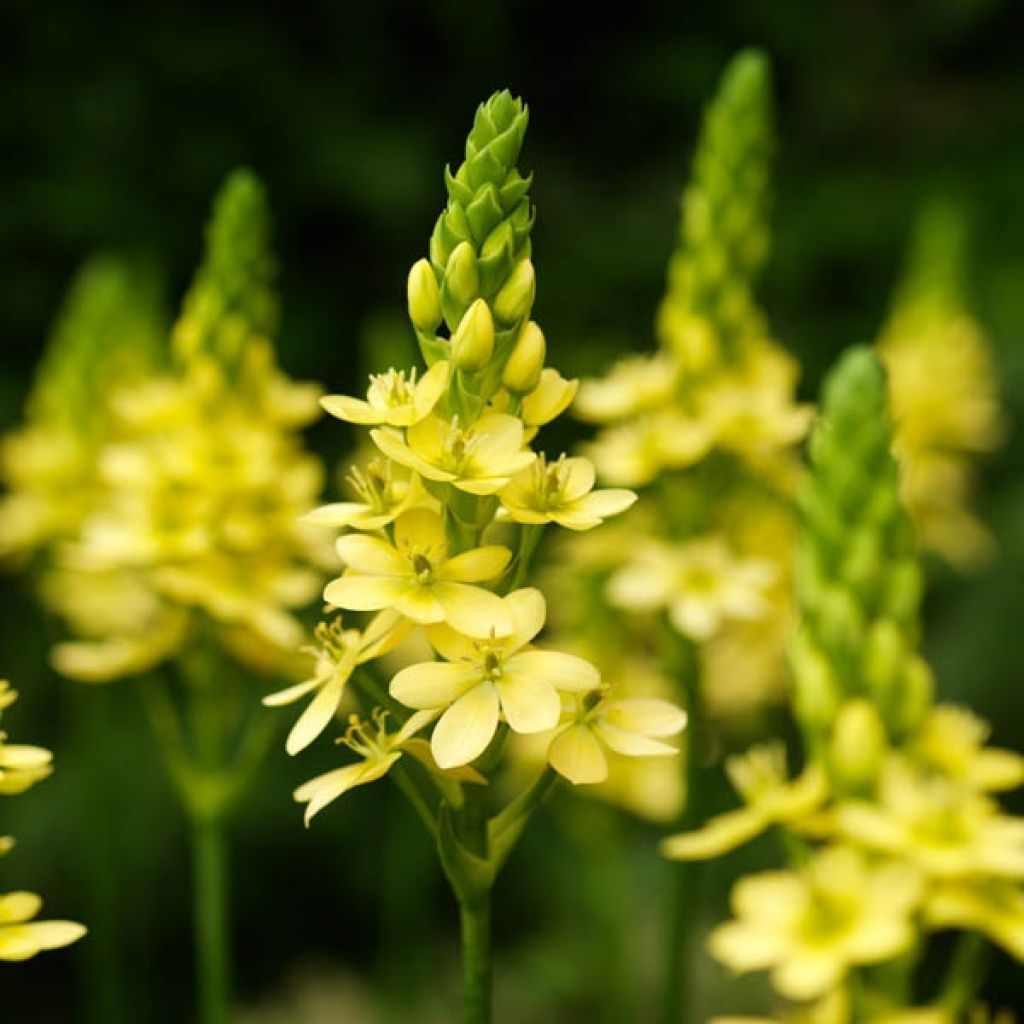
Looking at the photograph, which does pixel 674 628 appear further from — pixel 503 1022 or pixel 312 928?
pixel 312 928

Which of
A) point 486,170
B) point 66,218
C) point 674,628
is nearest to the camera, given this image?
point 486,170

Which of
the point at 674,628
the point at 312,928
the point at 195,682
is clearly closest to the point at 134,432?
the point at 195,682

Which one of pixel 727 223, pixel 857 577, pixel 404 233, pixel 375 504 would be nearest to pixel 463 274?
pixel 375 504

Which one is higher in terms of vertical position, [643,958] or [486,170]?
[486,170]

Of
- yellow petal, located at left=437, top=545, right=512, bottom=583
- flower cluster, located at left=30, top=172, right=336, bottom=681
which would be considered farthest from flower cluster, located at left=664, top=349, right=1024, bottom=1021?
flower cluster, located at left=30, top=172, right=336, bottom=681

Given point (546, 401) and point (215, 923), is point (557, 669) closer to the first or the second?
point (546, 401)

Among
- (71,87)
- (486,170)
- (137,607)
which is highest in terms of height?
(71,87)
